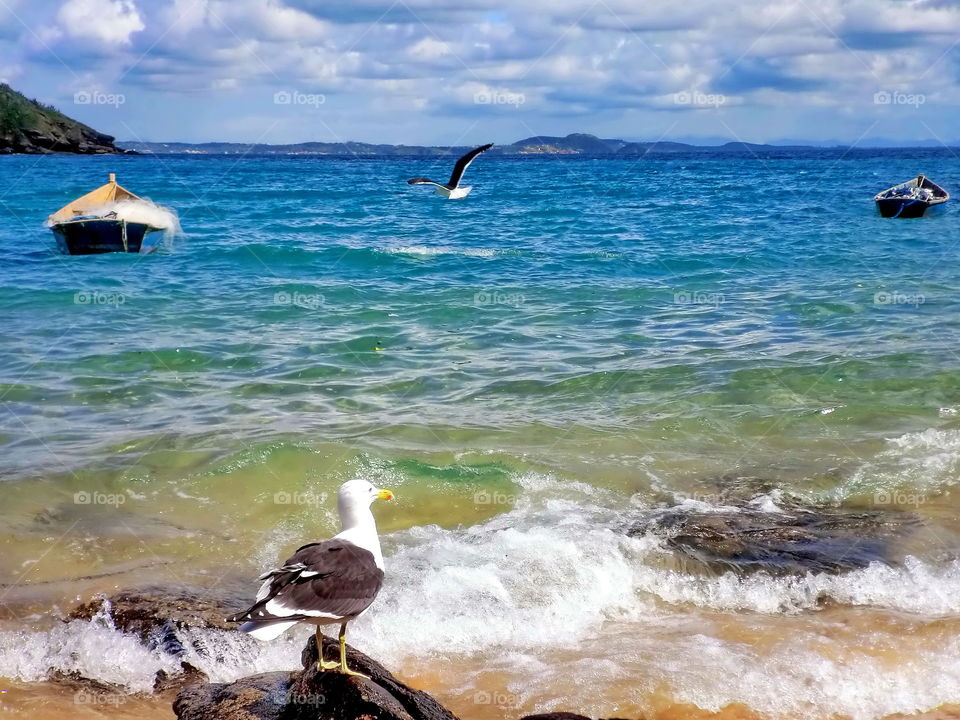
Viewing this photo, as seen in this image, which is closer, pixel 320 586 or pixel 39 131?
pixel 320 586

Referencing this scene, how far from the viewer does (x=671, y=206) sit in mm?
36531

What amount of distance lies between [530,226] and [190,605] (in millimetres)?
24036

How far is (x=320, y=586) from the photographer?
459 cm

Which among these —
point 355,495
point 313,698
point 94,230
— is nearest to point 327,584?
point 313,698

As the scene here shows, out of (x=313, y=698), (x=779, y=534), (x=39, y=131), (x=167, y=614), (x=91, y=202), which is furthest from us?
(x=39, y=131)

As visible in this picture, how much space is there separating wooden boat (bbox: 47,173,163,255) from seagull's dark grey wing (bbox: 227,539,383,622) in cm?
1905

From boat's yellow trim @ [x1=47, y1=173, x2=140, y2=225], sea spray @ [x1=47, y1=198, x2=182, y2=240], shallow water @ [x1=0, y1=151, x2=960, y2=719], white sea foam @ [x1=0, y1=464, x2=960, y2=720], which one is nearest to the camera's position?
white sea foam @ [x1=0, y1=464, x2=960, y2=720]

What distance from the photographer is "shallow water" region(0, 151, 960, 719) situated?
6.09m

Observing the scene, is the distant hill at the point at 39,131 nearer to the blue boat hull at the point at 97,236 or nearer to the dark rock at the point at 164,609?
the blue boat hull at the point at 97,236

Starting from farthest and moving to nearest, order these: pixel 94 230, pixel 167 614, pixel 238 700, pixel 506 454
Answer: pixel 94 230 < pixel 506 454 < pixel 167 614 < pixel 238 700

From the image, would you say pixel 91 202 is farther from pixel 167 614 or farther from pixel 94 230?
pixel 167 614

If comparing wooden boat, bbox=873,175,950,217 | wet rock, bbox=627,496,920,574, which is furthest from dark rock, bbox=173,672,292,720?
wooden boat, bbox=873,175,950,217

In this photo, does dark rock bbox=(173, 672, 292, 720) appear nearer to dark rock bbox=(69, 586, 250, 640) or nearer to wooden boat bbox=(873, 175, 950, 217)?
dark rock bbox=(69, 586, 250, 640)

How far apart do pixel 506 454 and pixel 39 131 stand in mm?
107259
